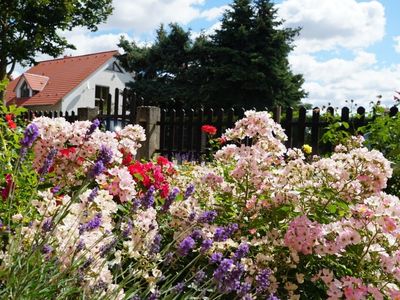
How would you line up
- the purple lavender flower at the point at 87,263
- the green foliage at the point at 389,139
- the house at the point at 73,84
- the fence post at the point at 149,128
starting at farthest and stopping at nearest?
the house at the point at 73,84
the fence post at the point at 149,128
the green foliage at the point at 389,139
the purple lavender flower at the point at 87,263

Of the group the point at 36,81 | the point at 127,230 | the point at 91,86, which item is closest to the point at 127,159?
the point at 127,230

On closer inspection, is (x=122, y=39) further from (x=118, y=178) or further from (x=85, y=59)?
(x=118, y=178)

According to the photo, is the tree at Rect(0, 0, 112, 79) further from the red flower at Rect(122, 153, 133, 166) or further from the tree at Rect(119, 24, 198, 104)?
the red flower at Rect(122, 153, 133, 166)

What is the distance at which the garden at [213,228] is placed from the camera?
2162mm

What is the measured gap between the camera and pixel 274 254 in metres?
2.74

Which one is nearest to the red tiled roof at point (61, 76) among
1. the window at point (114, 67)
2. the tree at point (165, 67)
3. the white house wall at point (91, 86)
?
the white house wall at point (91, 86)

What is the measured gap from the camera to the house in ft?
114

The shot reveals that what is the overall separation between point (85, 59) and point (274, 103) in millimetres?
17577

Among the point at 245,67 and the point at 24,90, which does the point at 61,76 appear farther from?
the point at 245,67

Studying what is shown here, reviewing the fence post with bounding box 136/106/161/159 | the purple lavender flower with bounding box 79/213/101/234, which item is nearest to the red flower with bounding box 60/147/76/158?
the purple lavender flower with bounding box 79/213/101/234

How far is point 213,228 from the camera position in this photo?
2809mm

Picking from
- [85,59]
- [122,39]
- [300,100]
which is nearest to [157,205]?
[300,100]

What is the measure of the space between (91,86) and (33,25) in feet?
31.6

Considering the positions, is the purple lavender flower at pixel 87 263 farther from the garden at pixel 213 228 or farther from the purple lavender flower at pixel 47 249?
the purple lavender flower at pixel 47 249
